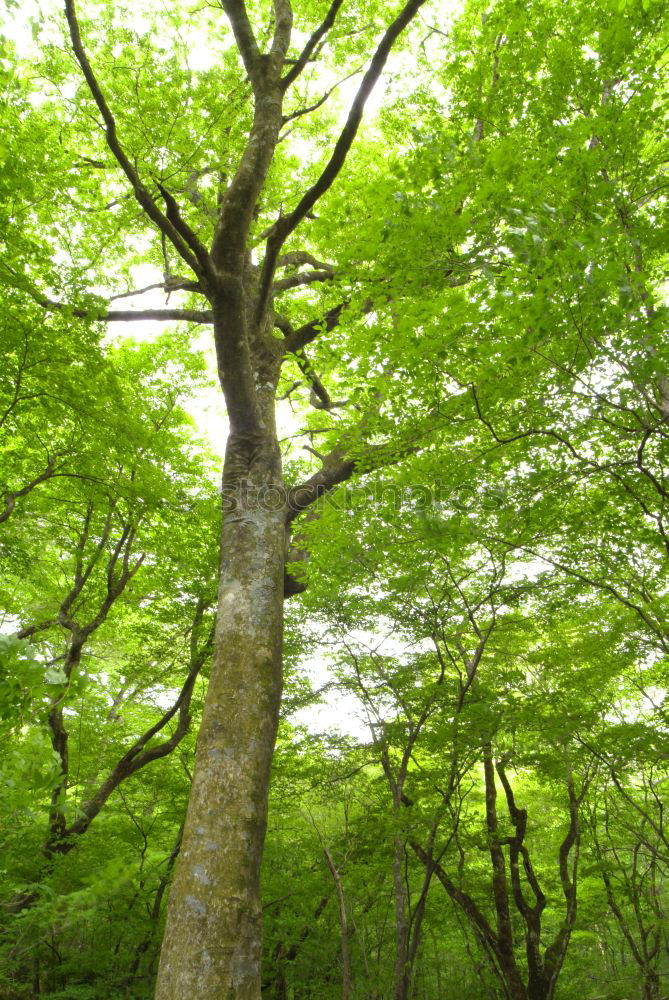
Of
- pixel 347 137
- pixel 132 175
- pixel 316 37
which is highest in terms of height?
pixel 316 37

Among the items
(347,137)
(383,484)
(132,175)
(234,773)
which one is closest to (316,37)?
(347,137)

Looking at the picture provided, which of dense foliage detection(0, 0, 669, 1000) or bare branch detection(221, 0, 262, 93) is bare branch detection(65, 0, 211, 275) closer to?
dense foliage detection(0, 0, 669, 1000)

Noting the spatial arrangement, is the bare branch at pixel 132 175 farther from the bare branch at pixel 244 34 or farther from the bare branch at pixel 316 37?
the bare branch at pixel 316 37

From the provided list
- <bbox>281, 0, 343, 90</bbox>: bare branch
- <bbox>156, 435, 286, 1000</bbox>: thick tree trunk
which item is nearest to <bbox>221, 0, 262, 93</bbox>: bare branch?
<bbox>281, 0, 343, 90</bbox>: bare branch

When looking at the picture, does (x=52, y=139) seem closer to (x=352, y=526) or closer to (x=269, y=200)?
(x=269, y=200)

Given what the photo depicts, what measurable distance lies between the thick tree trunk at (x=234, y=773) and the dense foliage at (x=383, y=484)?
1.74 ft

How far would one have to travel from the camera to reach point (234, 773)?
2895mm

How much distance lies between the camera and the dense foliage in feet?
9.81

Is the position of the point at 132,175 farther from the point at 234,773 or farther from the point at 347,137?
the point at 234,773

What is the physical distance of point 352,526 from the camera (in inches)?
181

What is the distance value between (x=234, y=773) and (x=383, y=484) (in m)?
2.40

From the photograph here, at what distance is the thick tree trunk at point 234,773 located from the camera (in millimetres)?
2436

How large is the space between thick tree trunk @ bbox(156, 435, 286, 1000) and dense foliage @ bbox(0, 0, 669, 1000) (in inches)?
20.9

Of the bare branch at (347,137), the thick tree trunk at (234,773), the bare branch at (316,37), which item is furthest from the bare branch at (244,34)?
the thick tree trunk at (234,773)
